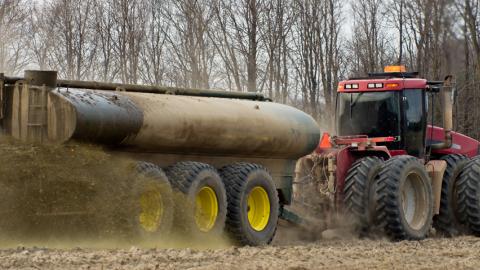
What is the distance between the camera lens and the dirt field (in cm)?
771

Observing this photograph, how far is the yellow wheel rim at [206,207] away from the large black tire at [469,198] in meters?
4.82

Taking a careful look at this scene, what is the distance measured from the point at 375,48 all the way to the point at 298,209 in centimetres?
1854

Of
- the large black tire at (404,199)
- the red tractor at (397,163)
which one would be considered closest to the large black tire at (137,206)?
the red tractor at (397,163)

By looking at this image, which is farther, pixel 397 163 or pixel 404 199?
pixel 404 199

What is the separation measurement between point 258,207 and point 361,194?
156 cm

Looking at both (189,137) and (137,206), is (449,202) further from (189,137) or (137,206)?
(137,206)

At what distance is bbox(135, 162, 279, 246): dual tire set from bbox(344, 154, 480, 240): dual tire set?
1.35 metres

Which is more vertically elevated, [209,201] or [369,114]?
[369,114]

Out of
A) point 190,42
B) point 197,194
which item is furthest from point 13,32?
point 197,194

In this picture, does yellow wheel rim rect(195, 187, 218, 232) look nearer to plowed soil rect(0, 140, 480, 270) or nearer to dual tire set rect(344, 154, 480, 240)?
plowed soil rect(0, 140, 480, 270)

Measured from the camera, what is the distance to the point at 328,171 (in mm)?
12617

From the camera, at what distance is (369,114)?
13570 mm

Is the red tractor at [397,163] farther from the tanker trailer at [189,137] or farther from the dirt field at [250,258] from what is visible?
the dirt field at [250,258]

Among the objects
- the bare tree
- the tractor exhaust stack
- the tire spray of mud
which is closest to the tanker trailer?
the tire spray of mud
